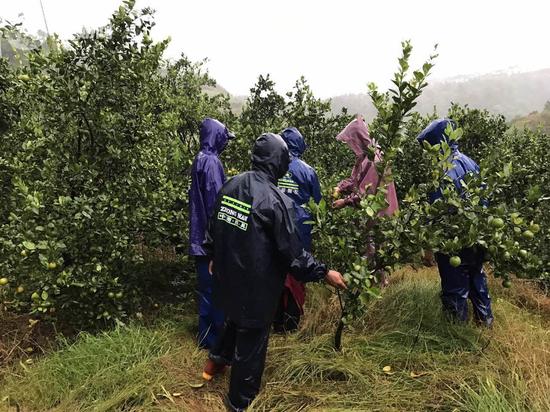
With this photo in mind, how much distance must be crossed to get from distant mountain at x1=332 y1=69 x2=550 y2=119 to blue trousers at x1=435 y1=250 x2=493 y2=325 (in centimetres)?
4907

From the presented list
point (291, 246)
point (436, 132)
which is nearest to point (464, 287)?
point (436, 132)

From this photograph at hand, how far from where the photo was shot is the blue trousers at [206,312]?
3475 millimetres

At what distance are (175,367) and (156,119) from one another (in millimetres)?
2549

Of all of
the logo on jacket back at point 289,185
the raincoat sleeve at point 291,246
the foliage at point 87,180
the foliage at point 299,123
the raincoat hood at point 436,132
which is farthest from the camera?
the foliage at point 299,123

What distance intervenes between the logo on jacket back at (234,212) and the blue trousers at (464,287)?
1.83m

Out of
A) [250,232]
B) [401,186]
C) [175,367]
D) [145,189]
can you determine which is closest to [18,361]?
[175,367]

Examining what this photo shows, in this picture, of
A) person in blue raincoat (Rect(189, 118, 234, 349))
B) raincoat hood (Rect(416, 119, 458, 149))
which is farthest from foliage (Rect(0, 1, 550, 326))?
person in blue raincoat (Rect(189, 118, 234, 349))

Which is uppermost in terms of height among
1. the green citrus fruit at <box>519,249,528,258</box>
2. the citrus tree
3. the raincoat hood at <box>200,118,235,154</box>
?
the raincoat hood at <box>200,118,235,154</box>

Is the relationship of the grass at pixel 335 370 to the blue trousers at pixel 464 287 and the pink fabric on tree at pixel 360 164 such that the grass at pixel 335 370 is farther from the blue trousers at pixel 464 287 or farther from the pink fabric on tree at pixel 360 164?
the pink fabric on tree at pixel 360 164

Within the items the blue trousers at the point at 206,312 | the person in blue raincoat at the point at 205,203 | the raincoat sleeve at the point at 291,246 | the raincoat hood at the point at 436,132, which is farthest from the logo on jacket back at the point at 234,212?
the raincoat hood at the point at 436,132

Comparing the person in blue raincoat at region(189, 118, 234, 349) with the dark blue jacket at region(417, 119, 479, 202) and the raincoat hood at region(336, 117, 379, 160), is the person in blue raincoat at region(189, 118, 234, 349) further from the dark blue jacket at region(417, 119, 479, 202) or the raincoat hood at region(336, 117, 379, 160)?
the dark blue jacket at region(417, 119, 479, 202)

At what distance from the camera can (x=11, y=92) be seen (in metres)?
4.14

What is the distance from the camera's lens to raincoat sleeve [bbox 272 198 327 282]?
2.42 meters

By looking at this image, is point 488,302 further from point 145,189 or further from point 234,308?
point 145,189
